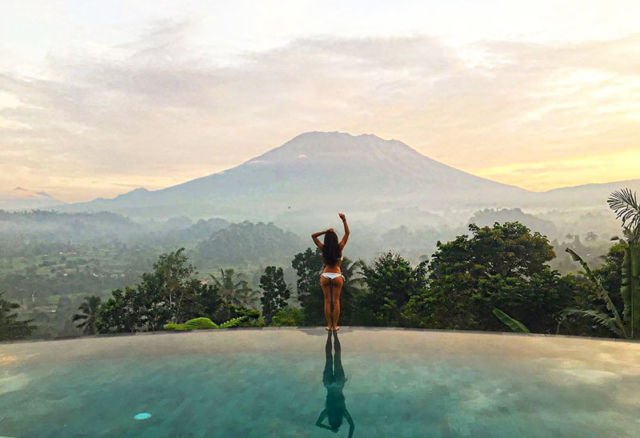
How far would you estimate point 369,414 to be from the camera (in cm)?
525

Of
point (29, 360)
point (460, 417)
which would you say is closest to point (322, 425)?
point (460, 417)

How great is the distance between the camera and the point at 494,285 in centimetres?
1705

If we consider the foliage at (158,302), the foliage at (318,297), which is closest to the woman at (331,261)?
the foliage at (318,297)

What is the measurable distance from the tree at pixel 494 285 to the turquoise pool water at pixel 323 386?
7.64 metres

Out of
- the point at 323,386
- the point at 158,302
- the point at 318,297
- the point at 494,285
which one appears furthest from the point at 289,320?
the point at 323,386

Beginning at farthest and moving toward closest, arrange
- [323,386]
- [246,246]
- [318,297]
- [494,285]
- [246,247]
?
[246,246] → [246,247] → [318,297] → [494,285] → [323,386]

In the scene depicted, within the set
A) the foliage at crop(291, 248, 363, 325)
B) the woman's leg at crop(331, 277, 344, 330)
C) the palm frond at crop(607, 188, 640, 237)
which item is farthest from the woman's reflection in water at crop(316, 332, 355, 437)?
the foliage at crop(291, 248, 363, 325)

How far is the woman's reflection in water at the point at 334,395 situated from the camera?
5059 millimetres

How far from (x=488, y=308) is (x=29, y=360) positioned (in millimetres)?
14116

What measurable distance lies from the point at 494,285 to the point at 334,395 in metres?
12.8

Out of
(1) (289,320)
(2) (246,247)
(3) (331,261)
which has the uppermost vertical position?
(3) (331,261)

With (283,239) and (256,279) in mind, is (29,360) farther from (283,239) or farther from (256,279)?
(283,239)

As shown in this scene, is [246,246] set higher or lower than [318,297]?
lower

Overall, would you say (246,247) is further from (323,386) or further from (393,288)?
(323,386)
